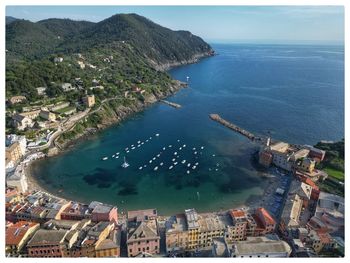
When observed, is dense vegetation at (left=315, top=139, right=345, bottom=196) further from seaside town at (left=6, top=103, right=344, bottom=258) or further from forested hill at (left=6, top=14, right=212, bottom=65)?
forested hill at (left=6, top=14, right=212, bottom=65)

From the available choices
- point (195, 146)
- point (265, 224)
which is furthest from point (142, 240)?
point (195, 146)

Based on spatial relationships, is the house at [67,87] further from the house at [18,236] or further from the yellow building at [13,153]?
the house at [18,236]

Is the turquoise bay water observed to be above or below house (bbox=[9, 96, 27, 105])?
below

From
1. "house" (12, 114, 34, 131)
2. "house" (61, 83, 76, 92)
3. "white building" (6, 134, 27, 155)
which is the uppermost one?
"house" (61, 83, 76, 92)

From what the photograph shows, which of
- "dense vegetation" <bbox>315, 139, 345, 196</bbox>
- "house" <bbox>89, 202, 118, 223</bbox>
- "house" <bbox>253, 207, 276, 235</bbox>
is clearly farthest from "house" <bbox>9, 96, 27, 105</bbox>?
"dense vegetation" <bbox>315, 139, 345, 196</bbox>

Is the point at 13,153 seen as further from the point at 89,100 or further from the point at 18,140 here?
the point at 89,100

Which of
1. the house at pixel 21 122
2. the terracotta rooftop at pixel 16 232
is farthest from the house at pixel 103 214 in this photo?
the house at pixel 21 122
